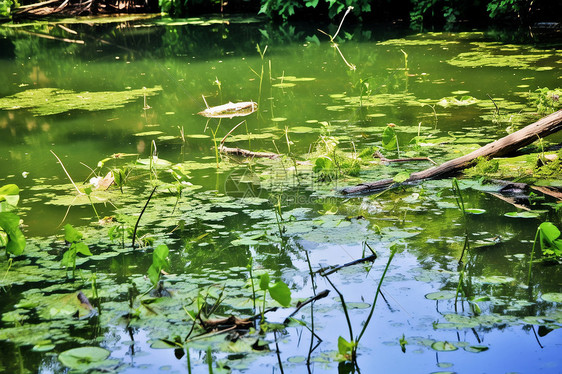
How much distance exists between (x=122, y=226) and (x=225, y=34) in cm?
862

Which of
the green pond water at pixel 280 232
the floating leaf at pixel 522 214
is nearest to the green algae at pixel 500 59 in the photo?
the green pond water at pixel 280 232

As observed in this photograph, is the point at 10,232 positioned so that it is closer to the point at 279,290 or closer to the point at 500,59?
the point at 279,290

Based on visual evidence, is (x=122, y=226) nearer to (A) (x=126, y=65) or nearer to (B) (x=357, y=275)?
(B) (x=357, y=275)

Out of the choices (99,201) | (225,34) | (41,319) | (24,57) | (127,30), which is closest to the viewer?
(41,319)

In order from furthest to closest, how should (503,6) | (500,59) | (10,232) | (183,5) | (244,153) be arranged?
(183,5)
(503,6)
(500,59)
(244,153)
(10,232)

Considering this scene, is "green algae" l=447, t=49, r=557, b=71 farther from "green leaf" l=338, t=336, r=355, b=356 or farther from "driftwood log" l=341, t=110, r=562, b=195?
"green leaf" l=338, t=336, r=355, b=356

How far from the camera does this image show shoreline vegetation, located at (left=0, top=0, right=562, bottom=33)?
945cm

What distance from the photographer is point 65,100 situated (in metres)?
5.69

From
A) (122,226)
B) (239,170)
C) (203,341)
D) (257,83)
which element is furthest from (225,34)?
(203,341)

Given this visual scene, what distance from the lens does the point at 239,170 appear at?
350 cm

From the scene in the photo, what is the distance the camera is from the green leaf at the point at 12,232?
2.25 m

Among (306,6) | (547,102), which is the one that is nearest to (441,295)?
(547,102)

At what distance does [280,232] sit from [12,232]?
101 cm

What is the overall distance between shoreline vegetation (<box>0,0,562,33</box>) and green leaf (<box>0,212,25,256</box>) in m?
8.10
